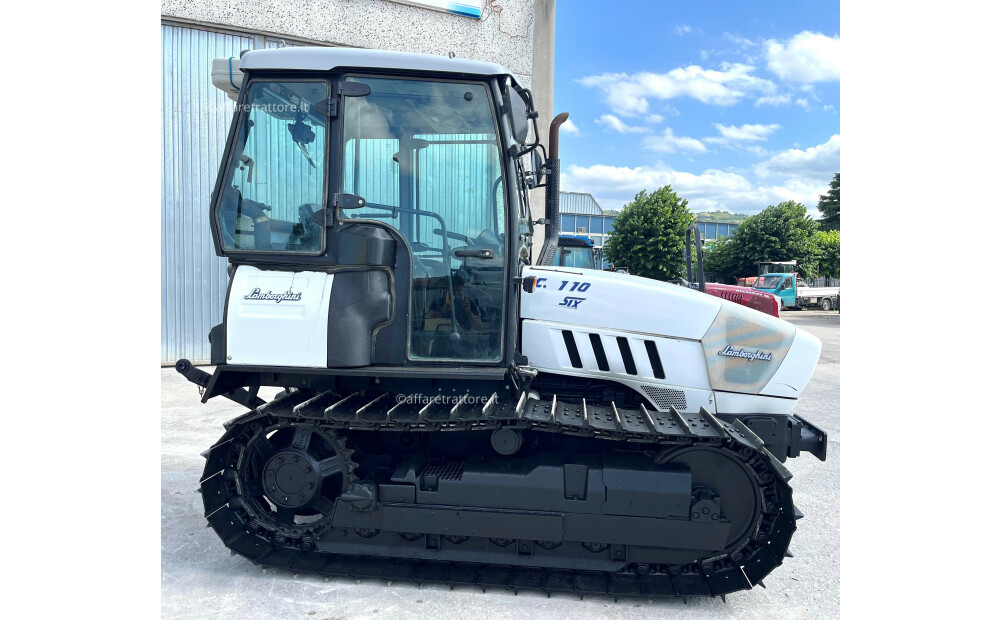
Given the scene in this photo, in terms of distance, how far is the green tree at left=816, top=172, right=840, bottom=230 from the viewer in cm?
4706

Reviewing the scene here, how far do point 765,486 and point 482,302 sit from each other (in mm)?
1879

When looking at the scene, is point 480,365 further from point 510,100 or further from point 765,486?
point 765,486

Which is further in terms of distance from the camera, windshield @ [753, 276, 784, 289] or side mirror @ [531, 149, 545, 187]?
windshield @ [753, 276, 784, 289]

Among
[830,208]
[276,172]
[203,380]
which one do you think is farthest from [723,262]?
[203,380]

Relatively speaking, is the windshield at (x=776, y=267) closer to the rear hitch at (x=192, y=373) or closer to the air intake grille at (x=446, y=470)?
the air intake grille at (x=446, y=470)

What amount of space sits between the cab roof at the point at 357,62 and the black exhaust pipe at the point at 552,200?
519 mm

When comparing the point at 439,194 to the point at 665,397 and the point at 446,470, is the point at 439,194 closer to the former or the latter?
the point at 446,470

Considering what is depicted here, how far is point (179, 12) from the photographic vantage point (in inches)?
333

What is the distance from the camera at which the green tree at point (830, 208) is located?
154ft

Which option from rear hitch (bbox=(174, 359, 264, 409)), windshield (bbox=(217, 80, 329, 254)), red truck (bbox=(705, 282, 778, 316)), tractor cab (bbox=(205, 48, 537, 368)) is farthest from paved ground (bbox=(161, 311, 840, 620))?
red truck (bbox=(705, 282, 778, 316))

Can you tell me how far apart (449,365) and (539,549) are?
120 centimetres

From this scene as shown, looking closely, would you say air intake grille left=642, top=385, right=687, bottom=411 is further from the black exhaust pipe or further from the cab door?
the black exhaust pipe

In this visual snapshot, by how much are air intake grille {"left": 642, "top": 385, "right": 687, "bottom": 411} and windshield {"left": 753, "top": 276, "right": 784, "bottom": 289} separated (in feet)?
84.7

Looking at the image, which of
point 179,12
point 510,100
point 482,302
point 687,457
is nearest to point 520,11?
point 179,12
